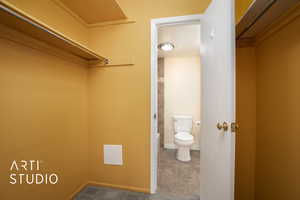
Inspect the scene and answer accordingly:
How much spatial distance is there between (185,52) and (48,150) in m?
2.89

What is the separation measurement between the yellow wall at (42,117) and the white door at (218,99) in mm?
1482

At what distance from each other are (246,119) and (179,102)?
1.78 metres

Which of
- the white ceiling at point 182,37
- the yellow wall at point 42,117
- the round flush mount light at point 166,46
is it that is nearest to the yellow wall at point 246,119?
the white ceiling at point 182,37

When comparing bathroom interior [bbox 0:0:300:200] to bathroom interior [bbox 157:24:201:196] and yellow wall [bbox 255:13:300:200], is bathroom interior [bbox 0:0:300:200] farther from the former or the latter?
bathroom interior [bbox 157:24:201:196]

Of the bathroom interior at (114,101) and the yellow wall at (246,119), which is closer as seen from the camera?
the bathroom interior at (114,101)

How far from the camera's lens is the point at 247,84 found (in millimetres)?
1221

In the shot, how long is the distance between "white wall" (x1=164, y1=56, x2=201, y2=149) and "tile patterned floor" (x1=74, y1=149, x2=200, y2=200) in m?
0.96

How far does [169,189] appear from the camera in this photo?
1.56 meters

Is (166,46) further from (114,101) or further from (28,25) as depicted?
(28,25)

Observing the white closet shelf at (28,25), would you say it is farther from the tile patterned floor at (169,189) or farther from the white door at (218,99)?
the tile patterned floor at (169,189)

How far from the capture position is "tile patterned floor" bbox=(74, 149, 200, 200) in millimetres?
1413

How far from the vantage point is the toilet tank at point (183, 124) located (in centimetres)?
278

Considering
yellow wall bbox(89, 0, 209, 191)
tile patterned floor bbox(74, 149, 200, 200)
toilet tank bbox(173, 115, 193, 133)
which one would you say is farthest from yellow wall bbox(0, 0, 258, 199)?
toilet tank bbox(173, 115, 193, 133)

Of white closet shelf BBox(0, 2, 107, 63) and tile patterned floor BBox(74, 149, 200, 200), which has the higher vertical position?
white closet shelf BBox(0, 2, 107, 63)
